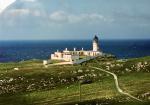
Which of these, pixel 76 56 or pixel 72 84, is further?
pixel 76 56

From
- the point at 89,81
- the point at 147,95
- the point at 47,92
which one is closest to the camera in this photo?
the point at 147,95

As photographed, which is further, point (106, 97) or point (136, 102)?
point (106, 97)

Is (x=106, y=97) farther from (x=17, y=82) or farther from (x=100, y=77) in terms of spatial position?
(x=17, y=82)

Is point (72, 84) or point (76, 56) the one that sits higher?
point (76, 56)

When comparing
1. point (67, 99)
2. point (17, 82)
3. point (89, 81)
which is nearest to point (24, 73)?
point (17, 82)

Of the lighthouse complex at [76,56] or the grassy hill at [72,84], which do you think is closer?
the grassy hill at [72,84]

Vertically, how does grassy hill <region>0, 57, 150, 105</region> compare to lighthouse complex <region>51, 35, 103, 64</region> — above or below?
below

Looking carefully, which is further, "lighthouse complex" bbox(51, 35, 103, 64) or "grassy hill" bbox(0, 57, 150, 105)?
"lighthouse complex" bbox(51, 35, 103, 64)

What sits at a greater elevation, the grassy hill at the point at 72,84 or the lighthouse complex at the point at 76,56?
the lighthouse complex at the point at 76,56
